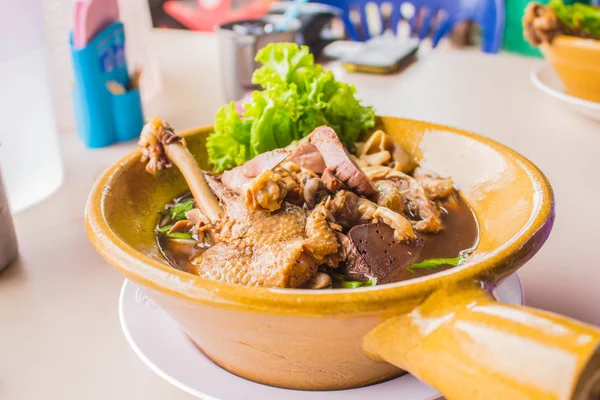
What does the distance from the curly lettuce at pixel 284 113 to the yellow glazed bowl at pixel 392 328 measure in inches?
14.8

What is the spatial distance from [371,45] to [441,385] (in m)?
2.15

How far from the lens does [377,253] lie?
0.90m

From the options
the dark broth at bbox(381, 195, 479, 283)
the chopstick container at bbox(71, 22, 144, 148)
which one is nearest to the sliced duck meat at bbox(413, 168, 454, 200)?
the dark broth at bbox(381, 195, 479, 283)

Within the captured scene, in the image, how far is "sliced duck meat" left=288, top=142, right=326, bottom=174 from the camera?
3.48 ft

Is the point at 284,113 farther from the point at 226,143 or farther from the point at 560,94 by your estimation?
the point at 560,94

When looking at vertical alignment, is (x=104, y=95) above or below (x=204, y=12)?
above

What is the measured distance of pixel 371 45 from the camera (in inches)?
99.9

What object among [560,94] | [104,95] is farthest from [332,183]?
[560,94]

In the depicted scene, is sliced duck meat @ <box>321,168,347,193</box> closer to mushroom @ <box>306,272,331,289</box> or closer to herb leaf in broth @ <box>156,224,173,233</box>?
mushroom @ <box>306,272,331,289</box>

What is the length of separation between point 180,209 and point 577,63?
4.41 feet

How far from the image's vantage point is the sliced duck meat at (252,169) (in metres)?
0.97

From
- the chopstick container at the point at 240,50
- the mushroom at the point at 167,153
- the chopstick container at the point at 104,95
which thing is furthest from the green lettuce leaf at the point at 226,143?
the chopstick container at the point at 240,50

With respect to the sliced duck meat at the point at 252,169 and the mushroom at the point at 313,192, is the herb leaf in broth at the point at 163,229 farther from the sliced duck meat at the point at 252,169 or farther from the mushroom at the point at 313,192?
the mushroom at the point at 313,192

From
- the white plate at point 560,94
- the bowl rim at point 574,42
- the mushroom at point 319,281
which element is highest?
the bowl rim at point 574,42
